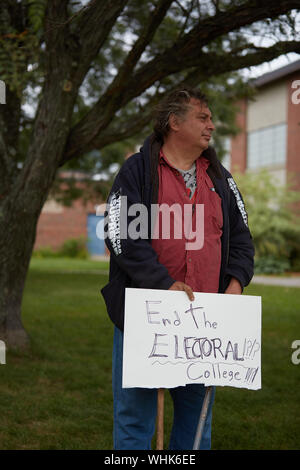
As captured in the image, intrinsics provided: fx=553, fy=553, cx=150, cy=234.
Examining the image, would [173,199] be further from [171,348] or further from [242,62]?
[242,62]

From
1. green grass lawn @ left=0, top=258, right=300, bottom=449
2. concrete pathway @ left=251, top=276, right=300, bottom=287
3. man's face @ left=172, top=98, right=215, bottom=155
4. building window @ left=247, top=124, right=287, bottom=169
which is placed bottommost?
green grass lawn @ left=0, top=258, right=300, bottom=449

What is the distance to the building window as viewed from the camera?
79.2ft

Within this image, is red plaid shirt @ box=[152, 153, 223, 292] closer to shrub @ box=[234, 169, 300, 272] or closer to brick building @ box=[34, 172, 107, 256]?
shrub @ box=[234, 169, 300, 272]

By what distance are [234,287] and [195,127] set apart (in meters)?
0.79

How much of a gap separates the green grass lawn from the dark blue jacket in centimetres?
179

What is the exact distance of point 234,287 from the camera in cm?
268

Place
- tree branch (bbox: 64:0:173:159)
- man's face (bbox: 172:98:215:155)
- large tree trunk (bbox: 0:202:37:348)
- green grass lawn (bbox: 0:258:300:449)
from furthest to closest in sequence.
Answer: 1. large tree trunk (bbox: 0:202:37:348)
2. tree branch (bbox: 64:0:173:159)
3. green grass lawn (bbox: 0:258:300:449)
4. man's face (bbox: 172:98:215:155)

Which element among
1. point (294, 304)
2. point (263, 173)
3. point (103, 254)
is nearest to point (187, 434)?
point (294, 304)

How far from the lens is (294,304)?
10.8 m

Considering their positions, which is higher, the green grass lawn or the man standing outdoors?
the man standing outdoors

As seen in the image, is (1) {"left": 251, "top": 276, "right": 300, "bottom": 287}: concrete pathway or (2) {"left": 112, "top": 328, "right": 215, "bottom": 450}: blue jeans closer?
(2) {"left": 112, "top": 328, "right": 215, "bottom": 450}: blue jeans

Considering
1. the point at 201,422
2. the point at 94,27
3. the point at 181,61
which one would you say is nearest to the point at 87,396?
the point at 201,422

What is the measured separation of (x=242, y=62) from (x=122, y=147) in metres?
8.11

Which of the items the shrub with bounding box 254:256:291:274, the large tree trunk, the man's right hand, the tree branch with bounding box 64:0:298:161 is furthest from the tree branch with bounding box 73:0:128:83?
the shrub with bounding box 254:256:291:274
